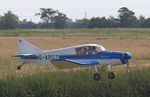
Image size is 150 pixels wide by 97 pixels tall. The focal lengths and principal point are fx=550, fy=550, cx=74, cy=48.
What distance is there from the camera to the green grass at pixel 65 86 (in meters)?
24.2

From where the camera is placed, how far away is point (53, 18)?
318ft

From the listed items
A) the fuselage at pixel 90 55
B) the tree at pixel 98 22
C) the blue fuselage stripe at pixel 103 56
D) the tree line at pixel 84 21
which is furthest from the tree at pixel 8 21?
the blue fuselage stripe at pixel 103 56

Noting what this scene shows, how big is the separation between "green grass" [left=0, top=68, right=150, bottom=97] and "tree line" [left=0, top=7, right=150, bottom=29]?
61810 millimetres

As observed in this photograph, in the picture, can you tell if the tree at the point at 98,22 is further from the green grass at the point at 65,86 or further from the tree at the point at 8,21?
the green grass at the point at 65,86

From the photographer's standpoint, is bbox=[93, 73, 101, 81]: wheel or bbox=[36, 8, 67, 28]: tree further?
bbox=[36, 8, 67, 28]: tree

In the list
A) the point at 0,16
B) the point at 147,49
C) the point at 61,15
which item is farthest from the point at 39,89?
the point at 61,15

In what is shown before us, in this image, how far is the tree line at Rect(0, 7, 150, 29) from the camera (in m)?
90.4

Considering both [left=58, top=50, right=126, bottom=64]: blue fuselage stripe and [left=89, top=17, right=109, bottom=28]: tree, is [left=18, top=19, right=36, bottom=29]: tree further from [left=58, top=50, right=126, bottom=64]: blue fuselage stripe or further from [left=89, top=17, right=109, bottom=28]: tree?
[left=58, top=50, right=126, bottom=64]: blue fuselage stripe

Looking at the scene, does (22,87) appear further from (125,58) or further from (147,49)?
(147,49)

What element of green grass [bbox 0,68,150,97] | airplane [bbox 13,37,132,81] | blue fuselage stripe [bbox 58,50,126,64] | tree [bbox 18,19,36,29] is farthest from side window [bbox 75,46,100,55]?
tree [bbox 18,19,36,29]

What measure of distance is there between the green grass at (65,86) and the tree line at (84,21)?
61810 mm

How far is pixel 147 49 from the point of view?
161 feet

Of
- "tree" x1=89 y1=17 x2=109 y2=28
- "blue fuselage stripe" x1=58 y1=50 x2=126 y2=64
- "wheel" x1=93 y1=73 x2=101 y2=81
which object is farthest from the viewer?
"tree" x1=89 y1=17 x2=109 y2=28

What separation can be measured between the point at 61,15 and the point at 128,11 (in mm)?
11818
